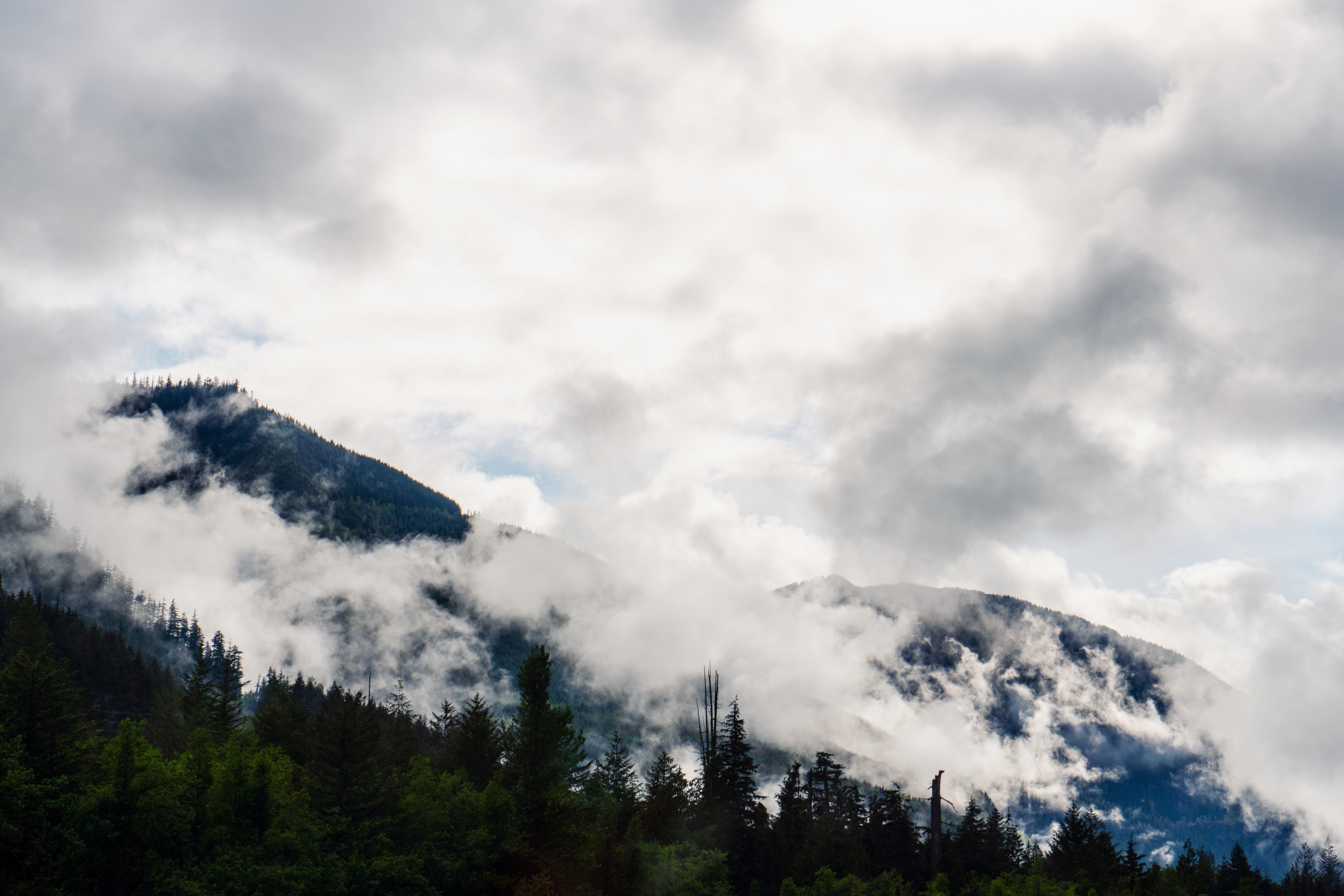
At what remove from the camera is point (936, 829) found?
67125 mm

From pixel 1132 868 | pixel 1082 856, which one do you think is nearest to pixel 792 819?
pixel 1082 856

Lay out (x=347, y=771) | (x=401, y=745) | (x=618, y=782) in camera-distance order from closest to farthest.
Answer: (x=347, y=771), (x=401, y=745), (x=618, y=782)

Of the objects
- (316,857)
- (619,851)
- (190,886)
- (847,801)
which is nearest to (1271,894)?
(847,801)

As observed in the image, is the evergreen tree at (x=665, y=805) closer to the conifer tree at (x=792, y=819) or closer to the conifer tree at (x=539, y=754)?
the conifer tree at (x=792, y=819)

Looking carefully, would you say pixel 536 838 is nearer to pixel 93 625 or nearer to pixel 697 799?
pixel 697 799

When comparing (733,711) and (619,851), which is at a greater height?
(733,711)

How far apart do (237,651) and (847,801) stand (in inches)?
3839

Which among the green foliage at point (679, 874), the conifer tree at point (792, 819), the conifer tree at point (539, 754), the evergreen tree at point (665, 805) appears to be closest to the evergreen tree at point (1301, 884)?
the conifer tree at point (792, 819)

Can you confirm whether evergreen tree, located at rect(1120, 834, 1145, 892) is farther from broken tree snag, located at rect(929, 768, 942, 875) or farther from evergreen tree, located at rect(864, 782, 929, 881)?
evergreen tree, located at rect(864, 782, 929, 881)

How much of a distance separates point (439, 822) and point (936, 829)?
39.3 m

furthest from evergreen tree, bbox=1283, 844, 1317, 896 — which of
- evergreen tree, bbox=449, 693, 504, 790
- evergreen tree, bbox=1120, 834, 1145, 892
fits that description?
evergreen tree, bbox=449, 693, 504, 790

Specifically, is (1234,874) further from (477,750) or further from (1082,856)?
(477,750)

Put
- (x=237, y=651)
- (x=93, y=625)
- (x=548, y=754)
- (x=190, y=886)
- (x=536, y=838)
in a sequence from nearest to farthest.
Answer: (x=190, y=886)
(x=536, y=838)
(x=548, y=754)
(x=237, y=651)
(x=93, y=625)

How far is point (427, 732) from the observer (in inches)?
5379
